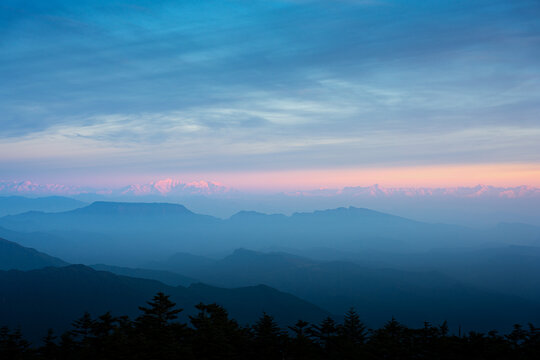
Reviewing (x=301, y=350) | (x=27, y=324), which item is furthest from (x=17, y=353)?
(x=27, y=324)

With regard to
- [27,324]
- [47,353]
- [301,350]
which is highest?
[301,350]

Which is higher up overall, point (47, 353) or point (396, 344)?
point (396, 344)

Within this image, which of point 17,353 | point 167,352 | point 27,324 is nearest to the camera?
point 167,352

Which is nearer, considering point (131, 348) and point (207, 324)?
point (131, 348)

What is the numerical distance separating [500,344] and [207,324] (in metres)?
37.0

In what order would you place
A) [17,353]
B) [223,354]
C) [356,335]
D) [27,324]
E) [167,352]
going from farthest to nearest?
[27,324] < [356,335] < [17,353] < [223,354] < [167,352]

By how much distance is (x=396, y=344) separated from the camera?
141 ft

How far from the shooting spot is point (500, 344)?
4316 cm

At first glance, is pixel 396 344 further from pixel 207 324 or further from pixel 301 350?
pixel 207 324

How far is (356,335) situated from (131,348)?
33.9 m

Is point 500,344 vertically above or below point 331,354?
above

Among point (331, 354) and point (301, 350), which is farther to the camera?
point (331, 354)

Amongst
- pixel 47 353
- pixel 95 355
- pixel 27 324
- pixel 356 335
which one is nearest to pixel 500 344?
pixel 356 335

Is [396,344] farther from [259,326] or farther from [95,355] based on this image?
[95,355]
